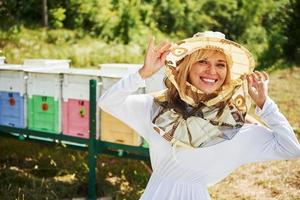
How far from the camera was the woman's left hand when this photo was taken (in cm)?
208

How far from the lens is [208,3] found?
2205 centimetres

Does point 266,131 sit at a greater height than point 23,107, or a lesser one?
greater

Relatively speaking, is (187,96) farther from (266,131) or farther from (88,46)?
(88,46)

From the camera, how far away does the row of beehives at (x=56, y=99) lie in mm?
4699

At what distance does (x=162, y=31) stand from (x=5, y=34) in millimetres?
8170

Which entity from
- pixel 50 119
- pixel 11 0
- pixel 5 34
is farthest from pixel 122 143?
pixel 11 0

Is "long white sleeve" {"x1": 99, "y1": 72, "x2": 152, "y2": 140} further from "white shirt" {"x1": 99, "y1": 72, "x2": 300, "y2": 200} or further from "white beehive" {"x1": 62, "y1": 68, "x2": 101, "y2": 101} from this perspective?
"white beehive" {"x1": 62, "y1": 68, "x2": 101, "y2": 101}

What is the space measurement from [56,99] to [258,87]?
10.5ft

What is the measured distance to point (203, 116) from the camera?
2.12 meters

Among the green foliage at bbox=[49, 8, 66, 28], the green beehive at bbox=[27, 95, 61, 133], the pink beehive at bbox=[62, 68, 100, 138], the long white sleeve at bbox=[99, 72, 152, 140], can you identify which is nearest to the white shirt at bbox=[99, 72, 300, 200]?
the long white sleeve at bbox=[99, 72, 152, 140]

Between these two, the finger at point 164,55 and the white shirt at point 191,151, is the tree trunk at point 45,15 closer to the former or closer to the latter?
the white shirt at point 191,151

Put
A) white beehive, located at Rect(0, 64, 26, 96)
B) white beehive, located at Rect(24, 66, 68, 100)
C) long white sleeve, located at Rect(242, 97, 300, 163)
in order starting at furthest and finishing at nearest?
white beehive, located at Rect(0, 64, 26, 96) → white beehive, located at Rect(24, 66, 68, 100) → long white sleeve, located at Rect(242, 97, 300, 163)

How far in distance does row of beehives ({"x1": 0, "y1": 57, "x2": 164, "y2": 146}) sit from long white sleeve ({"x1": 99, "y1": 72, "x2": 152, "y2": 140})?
2116 mm

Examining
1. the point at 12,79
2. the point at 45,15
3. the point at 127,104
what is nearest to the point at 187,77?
the point at 127,104
